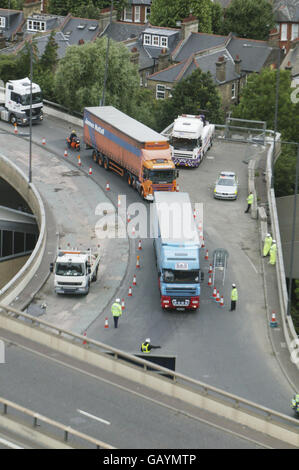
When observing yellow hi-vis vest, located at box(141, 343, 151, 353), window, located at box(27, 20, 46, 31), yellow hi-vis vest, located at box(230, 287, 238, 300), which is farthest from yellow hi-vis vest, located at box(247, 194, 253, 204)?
window, located at box(27, 20, 46, 31)

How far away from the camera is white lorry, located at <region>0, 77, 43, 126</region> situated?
218ft

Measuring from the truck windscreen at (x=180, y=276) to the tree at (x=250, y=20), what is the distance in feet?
A: 246

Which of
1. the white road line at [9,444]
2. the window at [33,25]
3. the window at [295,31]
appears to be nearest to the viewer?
the white road line at [9,444]

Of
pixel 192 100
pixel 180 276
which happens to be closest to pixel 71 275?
pixel 180 276

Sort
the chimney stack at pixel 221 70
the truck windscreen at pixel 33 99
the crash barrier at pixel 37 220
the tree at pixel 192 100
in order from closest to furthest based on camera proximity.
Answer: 1. the crash barrier at pixel 37 220
2. the truck windscreen at pixel 33 99
3. the tree at pixel 192 100
4. the chimney stack at pixel 221 70

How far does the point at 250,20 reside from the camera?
111m

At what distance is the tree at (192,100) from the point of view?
7638 cm

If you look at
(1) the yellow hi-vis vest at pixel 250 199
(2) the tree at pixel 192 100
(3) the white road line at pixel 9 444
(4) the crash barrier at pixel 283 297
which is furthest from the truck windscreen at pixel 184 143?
(3) the white road line at pixel 9 444

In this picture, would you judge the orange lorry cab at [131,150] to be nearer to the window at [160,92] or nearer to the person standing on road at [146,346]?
the person standing on road at [146,346]

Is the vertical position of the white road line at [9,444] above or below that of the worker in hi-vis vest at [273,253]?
above

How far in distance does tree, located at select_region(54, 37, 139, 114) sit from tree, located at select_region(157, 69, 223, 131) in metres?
5.18

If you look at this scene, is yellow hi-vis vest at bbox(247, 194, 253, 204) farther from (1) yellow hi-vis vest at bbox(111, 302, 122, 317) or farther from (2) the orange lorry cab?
(1) yellow hi-vis vest at bbox(111, 302, 122, 317)
